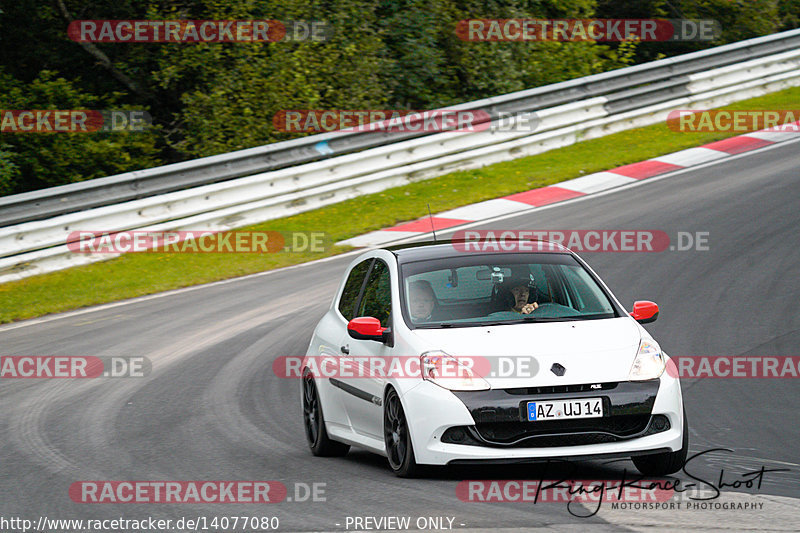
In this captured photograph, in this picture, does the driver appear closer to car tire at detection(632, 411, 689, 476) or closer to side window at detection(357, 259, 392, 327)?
side window at detection(357, 259, 392, 327)

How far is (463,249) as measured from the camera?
25.7 feet

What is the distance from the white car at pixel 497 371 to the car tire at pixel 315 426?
0.8 inches

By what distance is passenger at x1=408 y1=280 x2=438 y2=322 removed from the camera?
726cm

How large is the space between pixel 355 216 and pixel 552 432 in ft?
38.1

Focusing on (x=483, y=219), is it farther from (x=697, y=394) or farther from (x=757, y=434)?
(x=757, y=434)

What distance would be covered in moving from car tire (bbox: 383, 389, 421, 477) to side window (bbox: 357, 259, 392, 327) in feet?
2.37

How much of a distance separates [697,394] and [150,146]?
15.7 m

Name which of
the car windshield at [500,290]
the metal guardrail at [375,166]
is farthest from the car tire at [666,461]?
the metal guardrail at [375,166]

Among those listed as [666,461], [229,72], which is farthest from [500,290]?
[229,72]

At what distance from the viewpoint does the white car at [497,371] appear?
6348 millimetres

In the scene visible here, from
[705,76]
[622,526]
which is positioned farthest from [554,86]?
[622,526]

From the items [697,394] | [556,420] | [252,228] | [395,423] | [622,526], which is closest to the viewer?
[622,526]

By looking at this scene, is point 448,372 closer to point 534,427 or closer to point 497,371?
point 497,371

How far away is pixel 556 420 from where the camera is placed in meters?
6.32
